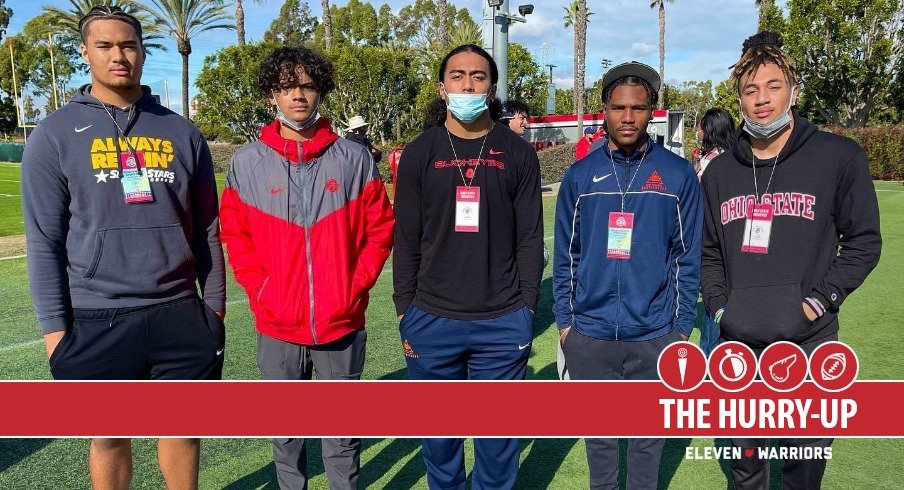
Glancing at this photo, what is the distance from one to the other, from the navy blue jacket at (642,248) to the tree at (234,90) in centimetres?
3348

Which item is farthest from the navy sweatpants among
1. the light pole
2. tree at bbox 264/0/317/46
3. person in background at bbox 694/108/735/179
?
tree at bbox 264/0/317/46

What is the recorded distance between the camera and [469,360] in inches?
114

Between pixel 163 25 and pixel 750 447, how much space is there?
128ft

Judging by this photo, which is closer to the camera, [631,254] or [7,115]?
[631,254]

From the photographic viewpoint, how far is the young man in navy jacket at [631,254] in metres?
2.71

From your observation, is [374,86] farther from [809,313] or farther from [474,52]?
[809,313]

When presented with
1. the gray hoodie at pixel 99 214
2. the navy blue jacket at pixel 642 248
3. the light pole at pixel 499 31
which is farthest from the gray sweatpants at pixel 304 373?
the light pole at pixel 499 31

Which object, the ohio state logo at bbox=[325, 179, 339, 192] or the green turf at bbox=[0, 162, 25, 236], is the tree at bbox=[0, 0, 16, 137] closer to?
the green turf at bbox=[0, 162, 25, 236]

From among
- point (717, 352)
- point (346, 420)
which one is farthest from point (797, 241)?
point (346, 420)

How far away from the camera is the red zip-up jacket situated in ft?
9.10

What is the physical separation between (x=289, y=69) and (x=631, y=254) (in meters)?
1.78

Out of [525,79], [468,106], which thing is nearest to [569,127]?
[525,79]

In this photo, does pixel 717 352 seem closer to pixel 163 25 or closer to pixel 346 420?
pixel 346 420

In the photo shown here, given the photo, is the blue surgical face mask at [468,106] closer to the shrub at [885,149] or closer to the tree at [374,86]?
the shrub at [885,149]
